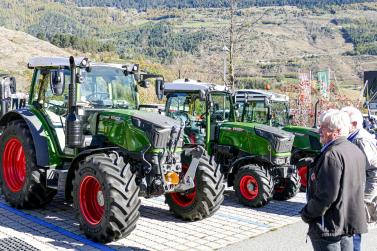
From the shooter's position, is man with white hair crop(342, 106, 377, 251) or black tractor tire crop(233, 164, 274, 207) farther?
black tractor tire crop(233, 164, 274, 207)

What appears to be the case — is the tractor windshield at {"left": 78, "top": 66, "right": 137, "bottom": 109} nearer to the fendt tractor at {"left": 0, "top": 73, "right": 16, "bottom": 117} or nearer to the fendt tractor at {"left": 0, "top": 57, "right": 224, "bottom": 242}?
the fendt tractor at {"left": 0, "top": 57, "right": 224, "bottom": 242}

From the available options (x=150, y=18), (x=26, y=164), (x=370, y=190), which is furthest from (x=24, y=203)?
(x=150, y=18)

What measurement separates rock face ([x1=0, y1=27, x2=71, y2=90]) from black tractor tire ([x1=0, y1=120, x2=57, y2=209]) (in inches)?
855

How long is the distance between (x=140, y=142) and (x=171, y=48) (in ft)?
209

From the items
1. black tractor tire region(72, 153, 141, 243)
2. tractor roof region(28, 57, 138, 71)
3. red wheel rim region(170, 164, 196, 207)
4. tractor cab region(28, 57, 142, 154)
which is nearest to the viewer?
black tractor tire region(72, 153, 141, 243)

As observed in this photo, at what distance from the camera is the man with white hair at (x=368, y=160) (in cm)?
449

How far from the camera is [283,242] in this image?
619cm

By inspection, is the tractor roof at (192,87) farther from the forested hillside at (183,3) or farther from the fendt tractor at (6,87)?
the forested hillside at (183,3)

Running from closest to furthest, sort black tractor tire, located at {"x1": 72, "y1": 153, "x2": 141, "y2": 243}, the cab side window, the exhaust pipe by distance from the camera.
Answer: black tractor tire, located at {"x1": 72, "y1": 153, "x2": 141, "y2": 243}, the exhaust pipe, the cab side window

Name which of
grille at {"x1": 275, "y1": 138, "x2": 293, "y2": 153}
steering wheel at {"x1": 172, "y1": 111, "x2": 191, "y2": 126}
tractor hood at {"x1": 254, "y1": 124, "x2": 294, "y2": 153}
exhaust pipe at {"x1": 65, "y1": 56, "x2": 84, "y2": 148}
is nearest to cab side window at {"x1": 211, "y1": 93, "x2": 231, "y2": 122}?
steering wheel at {"x1": 172, "y1": 111, "x2": 191, "y2": 126}

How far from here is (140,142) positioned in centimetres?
597

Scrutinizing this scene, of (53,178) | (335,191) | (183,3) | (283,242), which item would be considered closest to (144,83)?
(53,178)

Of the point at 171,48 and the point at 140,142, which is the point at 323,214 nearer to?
the point at 140,142

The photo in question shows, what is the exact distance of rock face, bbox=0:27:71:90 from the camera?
31319 mm
